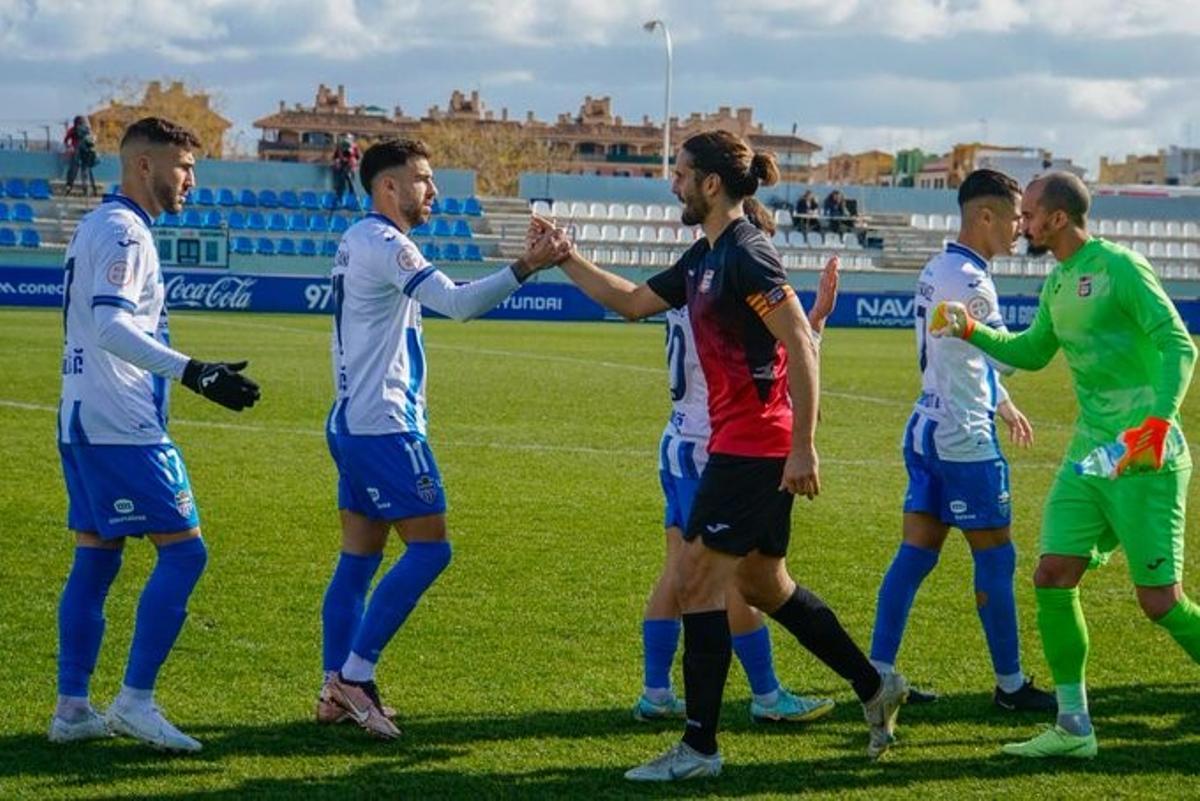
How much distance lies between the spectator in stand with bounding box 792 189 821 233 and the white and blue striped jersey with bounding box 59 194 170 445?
42198 mm

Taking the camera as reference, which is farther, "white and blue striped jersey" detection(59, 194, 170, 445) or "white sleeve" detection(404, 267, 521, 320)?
"white sleeve" detection(404, 267, 521, 320)

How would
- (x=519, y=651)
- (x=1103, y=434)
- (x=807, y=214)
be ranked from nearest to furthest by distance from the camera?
1. (x=1103, y=434)
2. (x=519, y=651)
3. (x=807, y=214)

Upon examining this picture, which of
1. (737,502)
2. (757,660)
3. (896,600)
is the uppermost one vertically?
(737,502)

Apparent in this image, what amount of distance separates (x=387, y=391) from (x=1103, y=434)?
2.63 metres

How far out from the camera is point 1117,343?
640 centimetres

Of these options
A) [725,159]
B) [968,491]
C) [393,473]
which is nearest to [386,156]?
[393,473]

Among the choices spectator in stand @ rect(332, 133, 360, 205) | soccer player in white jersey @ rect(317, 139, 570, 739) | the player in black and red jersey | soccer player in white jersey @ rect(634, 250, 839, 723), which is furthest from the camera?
spectator in stand @ rect(332, 133, 360, 205)

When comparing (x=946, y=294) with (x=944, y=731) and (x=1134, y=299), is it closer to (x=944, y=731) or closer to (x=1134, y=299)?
(x=1134, y=299)

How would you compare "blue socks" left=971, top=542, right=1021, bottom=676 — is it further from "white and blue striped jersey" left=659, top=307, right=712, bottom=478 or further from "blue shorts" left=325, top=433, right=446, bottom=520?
"blue shorts" left=325, top=433, right=446, bottom=520

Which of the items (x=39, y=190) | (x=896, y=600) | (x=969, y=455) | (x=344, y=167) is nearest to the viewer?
(x=969, y=455)

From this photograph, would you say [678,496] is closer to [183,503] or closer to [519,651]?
[519,651]

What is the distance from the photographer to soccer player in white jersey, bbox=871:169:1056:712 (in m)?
7.18

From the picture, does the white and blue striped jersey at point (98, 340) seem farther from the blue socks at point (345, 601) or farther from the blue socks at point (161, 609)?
the blue socks at point (345, 601)

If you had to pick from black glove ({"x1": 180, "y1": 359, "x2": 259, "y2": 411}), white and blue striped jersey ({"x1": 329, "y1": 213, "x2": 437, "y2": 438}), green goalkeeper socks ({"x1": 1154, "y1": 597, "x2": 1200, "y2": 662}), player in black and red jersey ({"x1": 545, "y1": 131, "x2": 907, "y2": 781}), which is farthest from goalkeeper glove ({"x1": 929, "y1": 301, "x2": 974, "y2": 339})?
black glove ({"x1": 180, "y1": 359, "x2": 259, "y2": 411})
